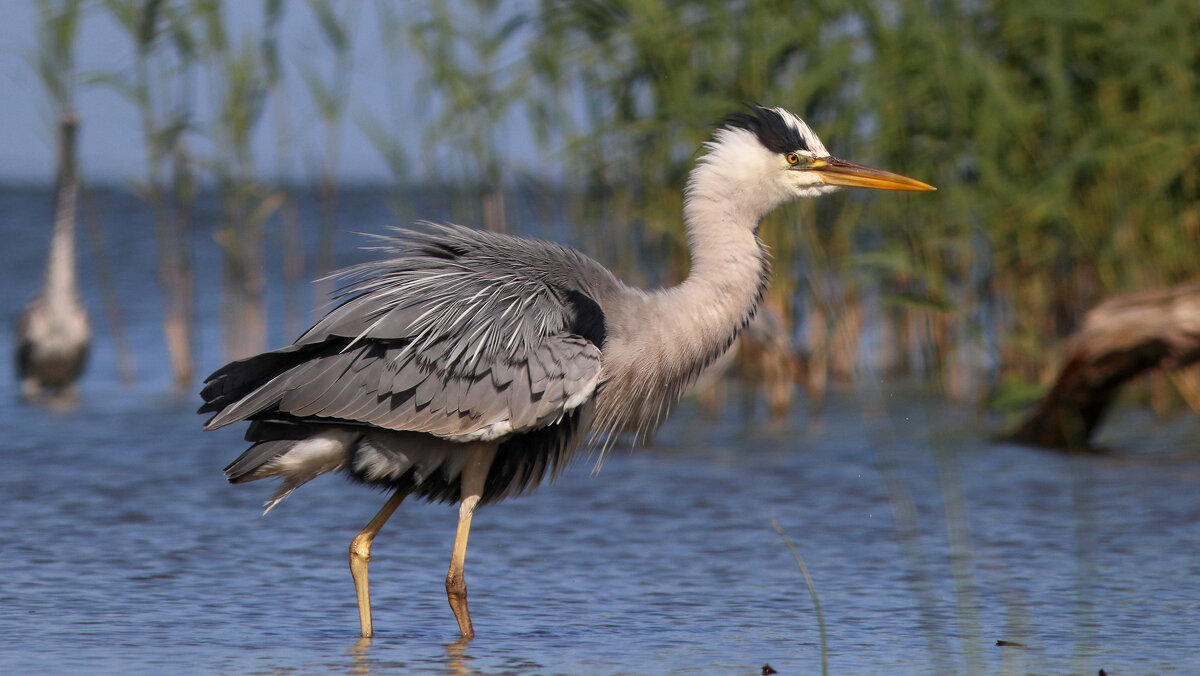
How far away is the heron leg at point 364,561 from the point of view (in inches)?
193

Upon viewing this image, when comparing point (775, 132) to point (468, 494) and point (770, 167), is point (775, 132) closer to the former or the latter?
point (770, 167)

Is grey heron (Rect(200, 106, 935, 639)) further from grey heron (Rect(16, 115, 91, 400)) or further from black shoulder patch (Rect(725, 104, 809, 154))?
grey heron (Rect(16, 115, 91, 400))

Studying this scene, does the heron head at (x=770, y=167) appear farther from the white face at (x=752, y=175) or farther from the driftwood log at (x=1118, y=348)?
the driftwood log at (x=1118, y=348)

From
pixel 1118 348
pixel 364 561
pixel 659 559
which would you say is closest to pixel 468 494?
pixel 364 561

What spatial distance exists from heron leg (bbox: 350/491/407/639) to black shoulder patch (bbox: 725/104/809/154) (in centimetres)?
178

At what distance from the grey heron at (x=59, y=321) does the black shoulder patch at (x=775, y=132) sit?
6.92 metres

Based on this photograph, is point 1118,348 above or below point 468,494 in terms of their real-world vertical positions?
above

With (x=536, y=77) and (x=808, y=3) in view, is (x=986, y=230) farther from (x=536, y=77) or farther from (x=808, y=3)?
(x=536, y=77)

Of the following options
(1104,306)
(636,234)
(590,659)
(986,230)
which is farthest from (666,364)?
(636,234)

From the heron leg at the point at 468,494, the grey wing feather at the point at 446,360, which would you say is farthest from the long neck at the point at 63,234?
the heron leg at the point at 468,494

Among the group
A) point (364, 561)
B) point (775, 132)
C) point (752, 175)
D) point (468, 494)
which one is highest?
point (775, 132)

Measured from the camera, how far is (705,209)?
17.4ft

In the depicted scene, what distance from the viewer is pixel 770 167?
17.6 ft

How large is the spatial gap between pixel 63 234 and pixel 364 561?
6800 mm
